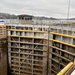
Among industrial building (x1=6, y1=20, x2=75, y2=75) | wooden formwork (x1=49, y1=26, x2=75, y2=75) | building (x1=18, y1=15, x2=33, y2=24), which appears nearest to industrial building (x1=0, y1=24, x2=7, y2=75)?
industrial building (x1=6, y1=20, x2=75, y2=75)

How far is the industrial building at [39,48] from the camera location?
45.2 feet

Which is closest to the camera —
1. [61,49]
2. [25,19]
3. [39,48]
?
[61,49]

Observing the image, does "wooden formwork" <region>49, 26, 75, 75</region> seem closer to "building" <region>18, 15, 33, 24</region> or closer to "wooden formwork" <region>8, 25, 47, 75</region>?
"wooden formwork" <region>8, 25, 47, 75</region>

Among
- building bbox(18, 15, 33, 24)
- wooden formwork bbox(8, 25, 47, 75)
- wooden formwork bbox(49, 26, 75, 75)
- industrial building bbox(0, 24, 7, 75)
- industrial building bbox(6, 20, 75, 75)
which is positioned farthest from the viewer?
building bbox(18, 15, 33, 24)

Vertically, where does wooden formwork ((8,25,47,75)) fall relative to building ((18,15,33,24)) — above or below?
below

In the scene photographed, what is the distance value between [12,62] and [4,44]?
8.75 ft

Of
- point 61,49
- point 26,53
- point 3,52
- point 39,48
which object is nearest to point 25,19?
point 26,53

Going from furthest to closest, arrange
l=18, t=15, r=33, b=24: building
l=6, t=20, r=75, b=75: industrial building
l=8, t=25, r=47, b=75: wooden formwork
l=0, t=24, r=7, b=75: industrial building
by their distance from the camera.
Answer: l=18, t=15, r=33, b=24: building < l=0, t=24, r=7, b=75: industrial building < l=8, t=25, r=47, b=75: wooden formwork < l=6, t=20, r=75, b=75: industrial building

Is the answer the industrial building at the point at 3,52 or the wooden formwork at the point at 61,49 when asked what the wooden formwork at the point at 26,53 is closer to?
the industrial building at the point at 3,52

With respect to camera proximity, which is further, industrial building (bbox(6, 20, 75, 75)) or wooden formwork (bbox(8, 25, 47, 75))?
wooden formwork (bbox(8, 25, 47, 75))

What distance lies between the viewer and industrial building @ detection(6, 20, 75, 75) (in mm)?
13784

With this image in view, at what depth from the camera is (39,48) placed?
16297 millimetres

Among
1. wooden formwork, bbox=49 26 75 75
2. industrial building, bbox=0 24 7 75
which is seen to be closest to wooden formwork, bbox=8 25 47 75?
industrial building, bbox=0 24 7 75

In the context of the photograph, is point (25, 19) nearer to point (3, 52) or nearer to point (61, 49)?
point (3, 52)
